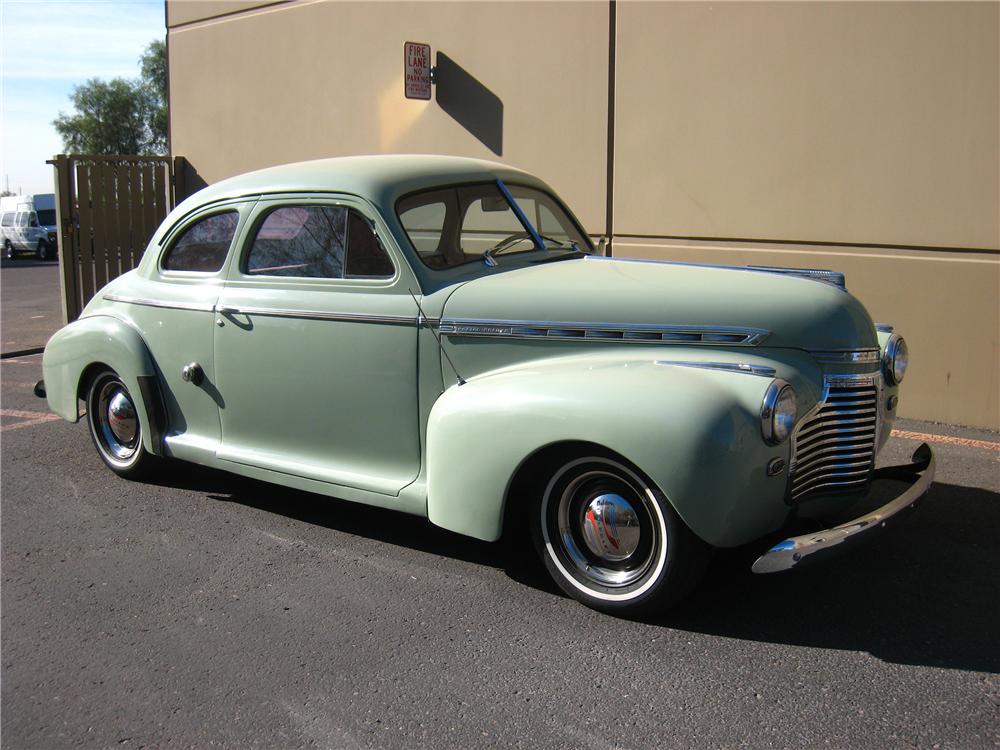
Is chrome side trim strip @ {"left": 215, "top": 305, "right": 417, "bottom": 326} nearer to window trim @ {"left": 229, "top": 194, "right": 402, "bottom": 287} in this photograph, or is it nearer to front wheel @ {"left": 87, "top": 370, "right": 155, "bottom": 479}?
window trim @ {"left": 229, "top": 194, "right": 402, "bottom": 287}

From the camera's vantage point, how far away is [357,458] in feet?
13.9

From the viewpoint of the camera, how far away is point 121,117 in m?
57.9

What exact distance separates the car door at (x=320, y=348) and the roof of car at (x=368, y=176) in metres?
0.08

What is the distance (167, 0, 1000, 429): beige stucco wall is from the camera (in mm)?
6008

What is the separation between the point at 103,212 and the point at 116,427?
6.08 meters

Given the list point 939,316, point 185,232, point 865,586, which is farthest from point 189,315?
point 939,316

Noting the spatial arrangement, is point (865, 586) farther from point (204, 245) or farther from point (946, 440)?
point (204, 245)

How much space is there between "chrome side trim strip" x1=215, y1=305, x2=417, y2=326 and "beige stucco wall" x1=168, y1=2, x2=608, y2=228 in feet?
12.5

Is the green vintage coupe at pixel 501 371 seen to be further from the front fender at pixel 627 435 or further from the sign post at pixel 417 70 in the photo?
the sign post at pixel 417 70

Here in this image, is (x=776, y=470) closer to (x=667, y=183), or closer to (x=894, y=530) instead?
(x=894, y=530)

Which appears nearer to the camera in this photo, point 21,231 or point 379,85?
point 379,85

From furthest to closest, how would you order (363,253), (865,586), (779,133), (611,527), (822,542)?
(779,133) < (363,253) < (865,586) < (611,527) < (822,542)

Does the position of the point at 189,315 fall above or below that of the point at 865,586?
above

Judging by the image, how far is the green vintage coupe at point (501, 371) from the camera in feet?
10.8
